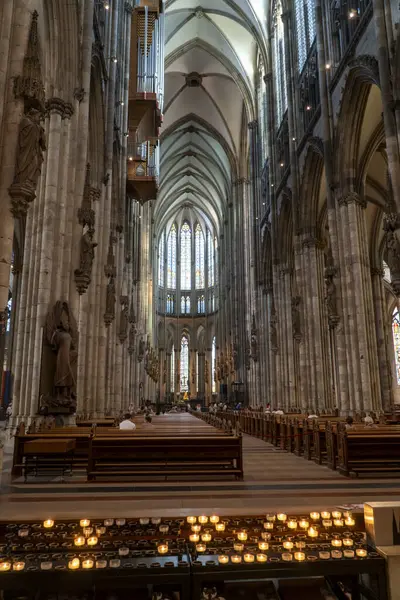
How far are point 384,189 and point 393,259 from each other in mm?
13535

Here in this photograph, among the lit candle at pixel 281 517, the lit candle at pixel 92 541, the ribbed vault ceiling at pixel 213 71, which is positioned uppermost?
the ribbed vault ceiling at pixel 213 71

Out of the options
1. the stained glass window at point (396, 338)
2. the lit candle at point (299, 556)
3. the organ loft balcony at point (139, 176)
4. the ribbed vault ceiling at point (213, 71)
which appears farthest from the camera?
the stained glass window at point (396, 338)

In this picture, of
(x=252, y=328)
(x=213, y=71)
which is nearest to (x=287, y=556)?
(x=252, y=328)

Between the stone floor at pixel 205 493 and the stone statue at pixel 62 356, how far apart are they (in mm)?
2646

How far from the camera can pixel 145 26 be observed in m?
23.8

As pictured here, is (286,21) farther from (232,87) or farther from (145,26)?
(232,87)

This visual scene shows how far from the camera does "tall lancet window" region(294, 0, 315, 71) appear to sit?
22.5 metres

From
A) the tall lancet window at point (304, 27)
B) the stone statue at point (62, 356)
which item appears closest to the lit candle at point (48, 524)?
the stone statue at point (62, 356)

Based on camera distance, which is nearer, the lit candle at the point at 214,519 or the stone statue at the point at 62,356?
the lit candle at the point at 214,519

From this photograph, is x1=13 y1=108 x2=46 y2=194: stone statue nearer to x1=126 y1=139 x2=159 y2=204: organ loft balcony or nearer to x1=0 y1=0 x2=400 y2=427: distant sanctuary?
x1=0 y1=0 x2=400 y2=427: distant sanctuary

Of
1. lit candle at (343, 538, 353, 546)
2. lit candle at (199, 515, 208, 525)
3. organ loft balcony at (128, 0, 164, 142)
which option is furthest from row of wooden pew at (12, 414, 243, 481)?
organ loft balcony at (128, 0, 164, 142)

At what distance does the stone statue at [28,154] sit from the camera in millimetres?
7055

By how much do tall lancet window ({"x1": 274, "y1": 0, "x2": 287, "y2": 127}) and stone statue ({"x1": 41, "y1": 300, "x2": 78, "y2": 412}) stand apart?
21.6 meters

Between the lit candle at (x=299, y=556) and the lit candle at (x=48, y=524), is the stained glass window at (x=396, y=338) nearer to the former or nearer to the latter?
the lit candle at (x=299, y=556)
